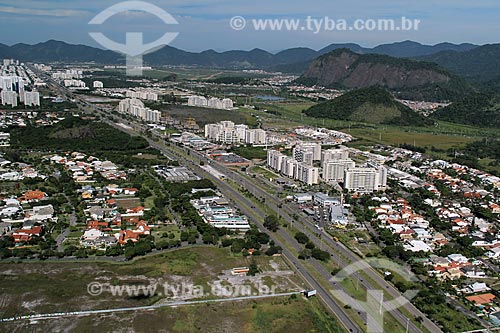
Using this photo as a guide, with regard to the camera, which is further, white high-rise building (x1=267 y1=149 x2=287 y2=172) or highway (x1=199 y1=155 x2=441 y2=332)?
white high-rise building (x1=267 y1=149 x2=287 y2=172)

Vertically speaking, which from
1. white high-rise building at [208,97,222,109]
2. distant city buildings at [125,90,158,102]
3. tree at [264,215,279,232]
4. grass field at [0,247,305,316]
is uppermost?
distant city buildings at [125,90,158,102]

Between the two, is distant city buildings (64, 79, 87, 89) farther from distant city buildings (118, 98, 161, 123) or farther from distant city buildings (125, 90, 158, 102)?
distant city buildings (118, 98, 161, 123)

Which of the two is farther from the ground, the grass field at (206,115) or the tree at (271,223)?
the grass field at (206,115)

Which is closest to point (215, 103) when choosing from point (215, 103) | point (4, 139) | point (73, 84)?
point (215, 103)

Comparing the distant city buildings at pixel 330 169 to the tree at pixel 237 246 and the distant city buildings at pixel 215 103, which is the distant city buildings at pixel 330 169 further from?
the distant city buildings at pixel 215 103

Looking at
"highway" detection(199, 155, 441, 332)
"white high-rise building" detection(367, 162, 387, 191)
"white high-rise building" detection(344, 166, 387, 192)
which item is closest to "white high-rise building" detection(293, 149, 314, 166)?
"highway" detection(199, 155, 441, 332)

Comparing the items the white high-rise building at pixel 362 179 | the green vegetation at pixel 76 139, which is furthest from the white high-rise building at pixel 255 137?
the white high-rise building at pixel 362 179

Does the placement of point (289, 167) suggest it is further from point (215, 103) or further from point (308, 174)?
point (215, 103)

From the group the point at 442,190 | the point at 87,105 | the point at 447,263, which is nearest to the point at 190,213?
the point at 447,263
